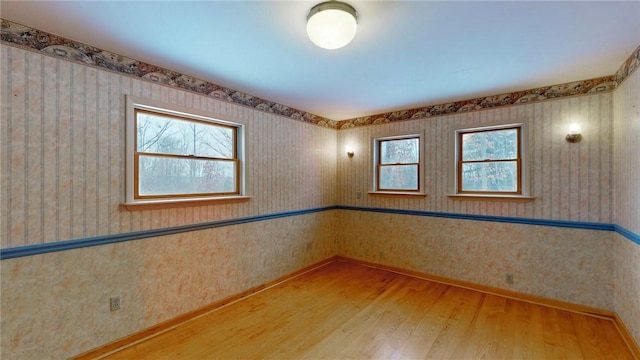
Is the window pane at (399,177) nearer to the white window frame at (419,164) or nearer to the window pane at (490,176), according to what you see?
the white window frame at (419,164)

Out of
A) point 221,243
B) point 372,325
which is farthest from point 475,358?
point 221,243

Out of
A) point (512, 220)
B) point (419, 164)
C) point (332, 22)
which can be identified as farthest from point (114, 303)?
point (512, 220)

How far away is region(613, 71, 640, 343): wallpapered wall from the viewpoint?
221cm

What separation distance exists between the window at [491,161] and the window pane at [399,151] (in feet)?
2.02

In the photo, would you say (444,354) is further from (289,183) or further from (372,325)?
(289,183)

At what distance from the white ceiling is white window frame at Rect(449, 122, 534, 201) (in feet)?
1.59

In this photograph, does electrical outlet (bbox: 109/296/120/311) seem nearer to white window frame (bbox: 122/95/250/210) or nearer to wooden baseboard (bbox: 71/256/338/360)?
wooden baseboard (bbox: 71/256/338/360)

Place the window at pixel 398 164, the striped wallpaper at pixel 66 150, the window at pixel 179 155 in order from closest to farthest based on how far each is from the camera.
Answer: the striped wallpaper at pixel 66 150
the window at pixel 179 155
the window at pixel 398 164

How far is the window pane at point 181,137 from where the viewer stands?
255 cm

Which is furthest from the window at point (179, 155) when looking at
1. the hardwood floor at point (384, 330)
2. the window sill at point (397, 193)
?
the window sill at point (397, 193)

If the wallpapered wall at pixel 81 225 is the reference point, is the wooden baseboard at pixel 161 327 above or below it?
below

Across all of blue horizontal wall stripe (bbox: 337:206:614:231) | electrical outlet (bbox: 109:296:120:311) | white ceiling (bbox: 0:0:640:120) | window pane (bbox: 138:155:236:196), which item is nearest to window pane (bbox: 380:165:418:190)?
blue horizontal wall stripe (bbox: 337:206:614:231)

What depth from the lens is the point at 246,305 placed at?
10.0 ft

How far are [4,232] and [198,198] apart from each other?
1.35 m
